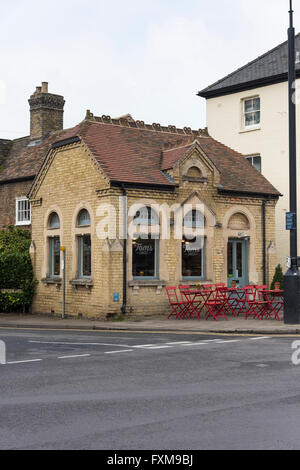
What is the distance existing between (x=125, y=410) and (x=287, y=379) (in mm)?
3173

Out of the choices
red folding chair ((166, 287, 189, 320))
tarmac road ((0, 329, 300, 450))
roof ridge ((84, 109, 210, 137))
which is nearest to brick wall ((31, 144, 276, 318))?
red folding chair ((166, 287, 189, 320))

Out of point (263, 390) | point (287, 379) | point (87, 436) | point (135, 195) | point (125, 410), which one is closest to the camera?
→ point (87, 436)

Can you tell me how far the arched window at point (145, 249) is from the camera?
21406mm

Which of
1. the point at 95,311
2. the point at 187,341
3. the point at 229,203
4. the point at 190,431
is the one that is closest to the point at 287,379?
the point at 190,431

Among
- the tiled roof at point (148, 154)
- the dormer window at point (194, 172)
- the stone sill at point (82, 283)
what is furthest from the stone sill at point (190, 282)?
the dormer window at point (194, 172)

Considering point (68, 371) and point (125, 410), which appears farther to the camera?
point (68, 371)

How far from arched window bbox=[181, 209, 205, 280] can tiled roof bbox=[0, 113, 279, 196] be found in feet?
4.96

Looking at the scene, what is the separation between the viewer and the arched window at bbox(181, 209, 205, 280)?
74.0 ft

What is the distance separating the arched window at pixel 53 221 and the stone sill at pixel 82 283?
2.65 m

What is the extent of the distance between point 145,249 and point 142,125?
5.89 meters

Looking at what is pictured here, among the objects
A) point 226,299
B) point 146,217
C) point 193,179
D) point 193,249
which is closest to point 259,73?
point 193,179

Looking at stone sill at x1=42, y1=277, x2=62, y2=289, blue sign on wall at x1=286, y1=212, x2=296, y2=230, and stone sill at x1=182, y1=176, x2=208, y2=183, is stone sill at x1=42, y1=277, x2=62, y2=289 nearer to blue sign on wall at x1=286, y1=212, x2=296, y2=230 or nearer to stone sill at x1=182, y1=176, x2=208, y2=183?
stone sill at x1=182, y1=176, x2=208, y2=183

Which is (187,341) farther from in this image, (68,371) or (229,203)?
(229,203)

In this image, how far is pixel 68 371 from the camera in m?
10.8
